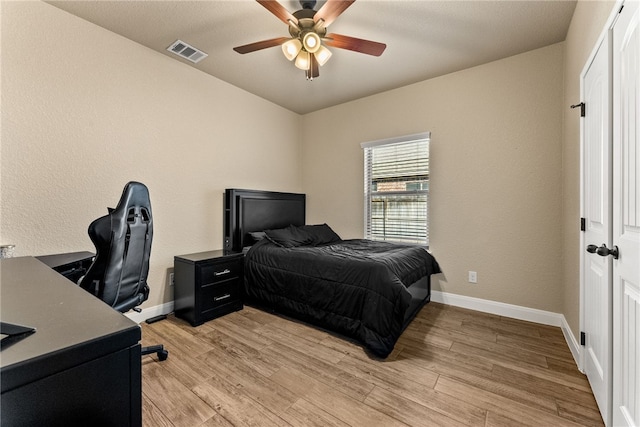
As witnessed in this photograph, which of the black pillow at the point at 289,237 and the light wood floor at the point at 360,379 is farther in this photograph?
the black pillow at the point at 289,237

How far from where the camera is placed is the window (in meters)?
3.42

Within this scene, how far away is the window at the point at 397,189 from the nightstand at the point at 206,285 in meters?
1.88

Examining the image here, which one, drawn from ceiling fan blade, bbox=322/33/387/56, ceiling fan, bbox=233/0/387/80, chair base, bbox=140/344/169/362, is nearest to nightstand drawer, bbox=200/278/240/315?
chair base, bbox=140/344/169/362

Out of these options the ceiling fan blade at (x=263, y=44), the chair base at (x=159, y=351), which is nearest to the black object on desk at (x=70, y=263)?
the chair base at (x=159, y=351)

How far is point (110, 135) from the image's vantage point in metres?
2.50

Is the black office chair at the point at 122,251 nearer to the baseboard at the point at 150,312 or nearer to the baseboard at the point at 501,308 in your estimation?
the baseboard at the point at 150,312

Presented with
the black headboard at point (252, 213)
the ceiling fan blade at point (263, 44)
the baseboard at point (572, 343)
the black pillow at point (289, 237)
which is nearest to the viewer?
the baseboard at point (572, 343)

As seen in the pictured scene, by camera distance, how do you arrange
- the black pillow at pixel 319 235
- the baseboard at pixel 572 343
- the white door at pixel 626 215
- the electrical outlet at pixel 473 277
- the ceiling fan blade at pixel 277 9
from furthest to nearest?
the black pillow at pixel 319 235 → the electrical outlet at pixel 473 277 → the baseboard at pixel 572 343 → the ceiling fan blade at pixel 277 9 → the white door at pixel 626 215

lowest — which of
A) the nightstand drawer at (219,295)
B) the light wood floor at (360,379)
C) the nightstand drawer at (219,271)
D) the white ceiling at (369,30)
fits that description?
the light wood floor at (360,379)

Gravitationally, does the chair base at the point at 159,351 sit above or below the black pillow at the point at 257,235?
below

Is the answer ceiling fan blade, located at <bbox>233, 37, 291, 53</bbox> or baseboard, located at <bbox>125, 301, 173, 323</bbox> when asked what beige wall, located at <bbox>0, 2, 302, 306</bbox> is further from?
ceiling fan blade, located at <bbox>233, 37, 291, 53</bbox>

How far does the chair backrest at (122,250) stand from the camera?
1505 mm

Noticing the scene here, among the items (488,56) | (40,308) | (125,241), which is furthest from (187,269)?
(488,56)

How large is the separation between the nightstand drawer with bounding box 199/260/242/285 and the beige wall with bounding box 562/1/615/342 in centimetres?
297
